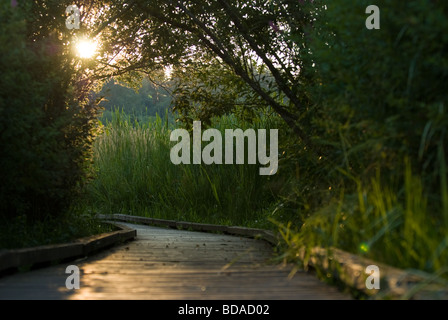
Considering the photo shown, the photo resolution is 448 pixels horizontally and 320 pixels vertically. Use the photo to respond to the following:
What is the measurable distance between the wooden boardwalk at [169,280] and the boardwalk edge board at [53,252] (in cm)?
11

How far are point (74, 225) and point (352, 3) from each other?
4485mm

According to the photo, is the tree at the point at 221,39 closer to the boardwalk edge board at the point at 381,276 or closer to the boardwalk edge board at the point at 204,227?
the boardwalk edge board at the point at 204,227

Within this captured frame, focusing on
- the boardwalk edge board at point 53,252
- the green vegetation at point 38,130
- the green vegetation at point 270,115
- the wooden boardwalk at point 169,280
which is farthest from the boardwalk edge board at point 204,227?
the green vegetation at point 38,130

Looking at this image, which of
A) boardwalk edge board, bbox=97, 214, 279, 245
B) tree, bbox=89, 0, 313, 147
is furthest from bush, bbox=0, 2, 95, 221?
boardwalk edge board, bbox=97, 214, 279, 245

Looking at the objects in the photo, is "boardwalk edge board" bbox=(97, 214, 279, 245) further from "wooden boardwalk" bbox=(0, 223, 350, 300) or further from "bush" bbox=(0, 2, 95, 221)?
"bush" bbox=(0, 2, 95, 221)

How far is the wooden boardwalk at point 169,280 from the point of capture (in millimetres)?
3799

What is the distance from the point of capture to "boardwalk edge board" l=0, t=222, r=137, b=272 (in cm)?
479

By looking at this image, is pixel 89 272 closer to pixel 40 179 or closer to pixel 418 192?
pixel 40 179

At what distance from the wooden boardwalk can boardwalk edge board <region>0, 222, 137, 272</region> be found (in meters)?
0.11

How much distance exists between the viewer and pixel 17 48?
5.09m

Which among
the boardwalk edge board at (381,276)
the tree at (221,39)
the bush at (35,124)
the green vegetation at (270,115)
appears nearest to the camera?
the boardwalk edge board at (381,276)

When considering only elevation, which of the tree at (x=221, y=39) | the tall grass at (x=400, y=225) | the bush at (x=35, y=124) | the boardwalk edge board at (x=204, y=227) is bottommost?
the boardwalk edge board at (x=204, y=227)

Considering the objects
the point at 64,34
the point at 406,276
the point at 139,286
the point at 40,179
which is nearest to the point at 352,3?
the point at 406,276

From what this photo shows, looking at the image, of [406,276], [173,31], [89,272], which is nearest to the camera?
[406,276]
